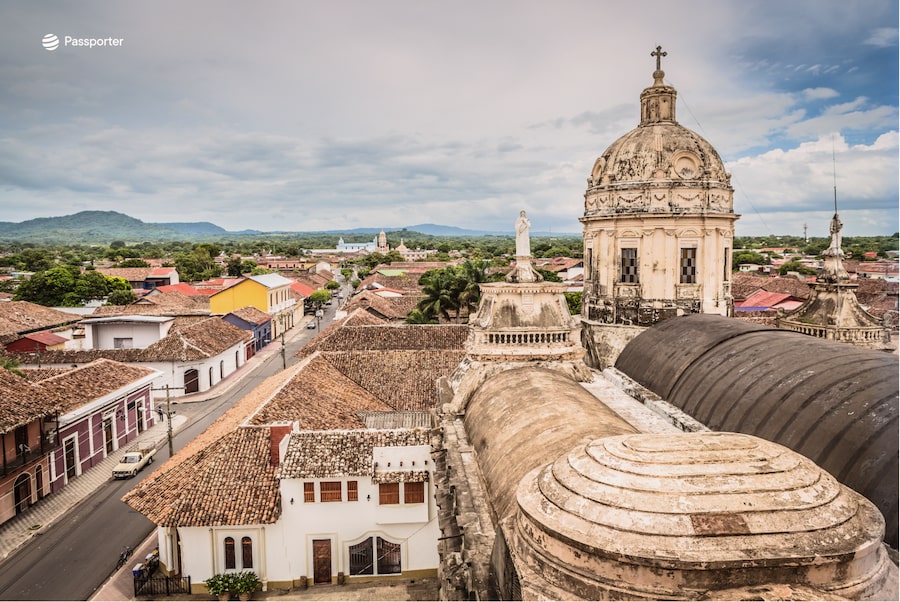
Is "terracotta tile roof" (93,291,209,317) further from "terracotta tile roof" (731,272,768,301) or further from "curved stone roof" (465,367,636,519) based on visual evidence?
"terracotta tile roof" (731,272,768,301)

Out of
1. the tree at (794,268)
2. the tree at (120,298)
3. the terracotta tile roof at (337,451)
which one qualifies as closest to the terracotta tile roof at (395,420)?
the terracotta tile roof at (337,451)

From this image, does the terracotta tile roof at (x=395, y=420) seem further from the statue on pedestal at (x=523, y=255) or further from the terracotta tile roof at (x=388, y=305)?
the terracotta tile roof at (x=388, y=305)

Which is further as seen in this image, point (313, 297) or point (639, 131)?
point (313, 297)

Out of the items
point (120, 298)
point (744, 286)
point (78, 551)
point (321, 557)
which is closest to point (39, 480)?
point (78, 551)

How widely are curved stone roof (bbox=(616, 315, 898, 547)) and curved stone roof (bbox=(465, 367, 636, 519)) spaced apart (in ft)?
7.87

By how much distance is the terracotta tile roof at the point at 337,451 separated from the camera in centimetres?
1775

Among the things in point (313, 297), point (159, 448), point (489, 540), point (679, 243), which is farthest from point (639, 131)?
point (313, 297)

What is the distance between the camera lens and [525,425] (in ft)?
33.3

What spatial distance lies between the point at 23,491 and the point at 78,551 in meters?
5.05

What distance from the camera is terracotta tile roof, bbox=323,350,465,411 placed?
29.2 m

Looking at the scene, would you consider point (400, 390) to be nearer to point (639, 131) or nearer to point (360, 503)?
point (360, 503)

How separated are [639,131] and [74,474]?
2735cm

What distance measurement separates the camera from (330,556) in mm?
18344

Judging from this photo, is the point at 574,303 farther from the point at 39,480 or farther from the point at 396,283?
the point at 396,283
